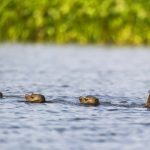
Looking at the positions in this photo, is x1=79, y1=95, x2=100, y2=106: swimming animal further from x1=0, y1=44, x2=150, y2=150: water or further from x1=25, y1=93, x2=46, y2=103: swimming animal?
x1=25, y1=93, x2=46, y2=103: swimming animal

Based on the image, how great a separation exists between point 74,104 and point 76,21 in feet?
154

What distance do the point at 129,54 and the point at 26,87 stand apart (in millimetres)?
25650

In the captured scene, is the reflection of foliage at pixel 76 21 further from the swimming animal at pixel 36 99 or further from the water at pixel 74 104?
the swimming animal at pixel 36 99

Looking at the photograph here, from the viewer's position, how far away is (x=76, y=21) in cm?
7719

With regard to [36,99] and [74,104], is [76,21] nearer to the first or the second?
[74,104]

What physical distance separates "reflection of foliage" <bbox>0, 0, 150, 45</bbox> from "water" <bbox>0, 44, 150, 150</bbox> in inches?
704

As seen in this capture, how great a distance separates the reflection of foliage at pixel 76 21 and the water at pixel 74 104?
17.9 meters

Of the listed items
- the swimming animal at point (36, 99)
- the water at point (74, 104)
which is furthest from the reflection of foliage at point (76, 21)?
the swimming animal at point (36, 99)

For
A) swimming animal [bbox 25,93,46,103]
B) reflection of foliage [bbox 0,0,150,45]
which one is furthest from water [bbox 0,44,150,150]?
reflection of foliage [bbox 0,0,150,45]

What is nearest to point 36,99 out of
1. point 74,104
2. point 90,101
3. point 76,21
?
point 74,104

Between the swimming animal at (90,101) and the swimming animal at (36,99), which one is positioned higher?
the swimming animal at (36,99)

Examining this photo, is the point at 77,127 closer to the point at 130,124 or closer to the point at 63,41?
the point at 130,124

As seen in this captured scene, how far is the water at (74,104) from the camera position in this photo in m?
23.2

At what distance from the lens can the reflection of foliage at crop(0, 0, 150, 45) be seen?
75562mm
